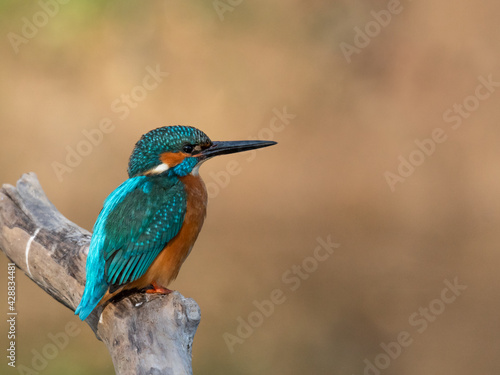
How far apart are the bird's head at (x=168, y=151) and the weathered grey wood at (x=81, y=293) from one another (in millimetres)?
413

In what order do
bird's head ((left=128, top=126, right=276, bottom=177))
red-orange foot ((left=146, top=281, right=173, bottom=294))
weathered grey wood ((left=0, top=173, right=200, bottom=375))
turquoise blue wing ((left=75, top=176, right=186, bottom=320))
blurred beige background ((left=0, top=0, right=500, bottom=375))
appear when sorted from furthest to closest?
blurred beige background ((left=0, top=0, right=500, bottom=375)), bird's head ((left=128, top=126, right=276, bottom=177)), red-orange foot ((left=146, top=281, right=173, bottom=294)), turquoise blue wing ((left=75, top=176, right=186, bottom=320)), weathered grey wood ((left=0, top=173, right=200, bottom=375))

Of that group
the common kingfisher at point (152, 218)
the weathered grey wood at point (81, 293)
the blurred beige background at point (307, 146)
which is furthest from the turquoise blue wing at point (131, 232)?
the blurred beige background at point (307, 146)

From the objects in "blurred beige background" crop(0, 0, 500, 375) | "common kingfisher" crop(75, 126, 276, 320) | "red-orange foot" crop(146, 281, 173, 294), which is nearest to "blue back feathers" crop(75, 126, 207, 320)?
"common kingfisher" crop(75, 126, 276, 320)

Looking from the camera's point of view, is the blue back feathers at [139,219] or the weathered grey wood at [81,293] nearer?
the weathered grey wood at [81,293]

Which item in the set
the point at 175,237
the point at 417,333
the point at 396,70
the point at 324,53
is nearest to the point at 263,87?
the point at 324,53

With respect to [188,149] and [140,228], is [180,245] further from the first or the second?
[188,149]

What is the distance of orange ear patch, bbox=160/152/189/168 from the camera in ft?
9.44

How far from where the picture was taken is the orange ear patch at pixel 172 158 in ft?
9.44

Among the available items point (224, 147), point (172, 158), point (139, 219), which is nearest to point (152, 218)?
point (139, 219)

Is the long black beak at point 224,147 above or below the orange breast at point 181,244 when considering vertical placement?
above

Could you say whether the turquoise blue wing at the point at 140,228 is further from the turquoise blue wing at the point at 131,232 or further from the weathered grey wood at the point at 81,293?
the weathered grey wood at the point at 81,293

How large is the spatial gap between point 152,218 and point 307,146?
149 inches

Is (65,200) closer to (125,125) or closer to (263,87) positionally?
(125,125)

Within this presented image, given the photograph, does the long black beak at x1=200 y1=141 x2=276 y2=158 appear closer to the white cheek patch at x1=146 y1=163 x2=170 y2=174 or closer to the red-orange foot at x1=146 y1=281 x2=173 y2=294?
the white cheek patch at x1=146 y1=163 x2=170 y2=174
